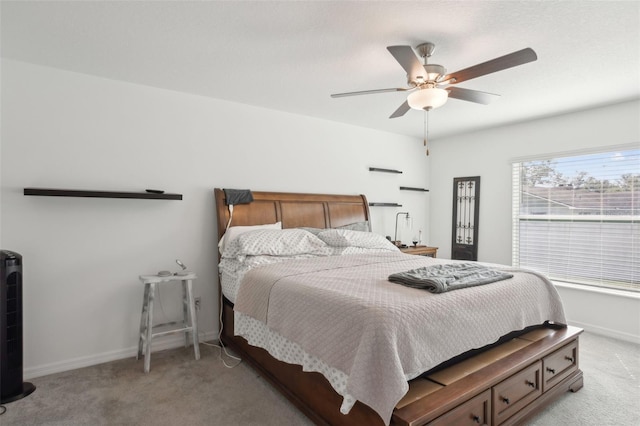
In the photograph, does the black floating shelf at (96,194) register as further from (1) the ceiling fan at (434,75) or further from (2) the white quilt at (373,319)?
(1) the ceiling fan at (434,75)

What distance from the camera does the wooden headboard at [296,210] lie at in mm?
3490

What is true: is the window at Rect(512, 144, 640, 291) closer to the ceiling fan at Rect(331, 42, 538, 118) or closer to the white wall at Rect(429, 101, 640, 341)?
the white wall at Rect(429, 101, 640, 341)

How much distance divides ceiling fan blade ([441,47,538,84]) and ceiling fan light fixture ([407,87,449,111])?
91 millimetres

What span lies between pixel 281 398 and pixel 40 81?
3.11 meters

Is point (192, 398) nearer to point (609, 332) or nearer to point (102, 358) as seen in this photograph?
point (102, 358)

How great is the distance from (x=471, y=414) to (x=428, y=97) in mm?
1919

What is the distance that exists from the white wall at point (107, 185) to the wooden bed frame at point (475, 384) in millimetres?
1117

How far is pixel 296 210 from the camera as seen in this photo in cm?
393

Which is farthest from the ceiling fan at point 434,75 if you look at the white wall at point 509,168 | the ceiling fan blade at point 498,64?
the white wall at point 509,168

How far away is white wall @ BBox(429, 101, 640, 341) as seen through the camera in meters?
3.54

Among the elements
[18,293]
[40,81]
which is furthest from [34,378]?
[40,81]

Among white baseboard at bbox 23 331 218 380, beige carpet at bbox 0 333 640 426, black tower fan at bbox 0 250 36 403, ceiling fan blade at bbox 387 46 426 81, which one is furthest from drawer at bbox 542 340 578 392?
black tower fan at bbox 0 250 36 403

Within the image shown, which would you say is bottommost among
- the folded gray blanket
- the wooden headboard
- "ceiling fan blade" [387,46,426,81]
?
the folded gray blanket

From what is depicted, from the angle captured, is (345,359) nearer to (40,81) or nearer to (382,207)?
(40,81)
